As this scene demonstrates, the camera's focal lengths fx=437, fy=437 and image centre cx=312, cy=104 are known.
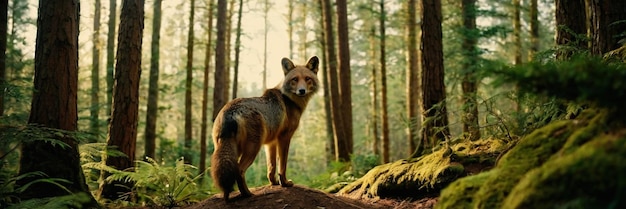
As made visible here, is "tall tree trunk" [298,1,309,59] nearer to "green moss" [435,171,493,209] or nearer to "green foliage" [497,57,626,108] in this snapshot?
"green moss" [435,171,493,209]

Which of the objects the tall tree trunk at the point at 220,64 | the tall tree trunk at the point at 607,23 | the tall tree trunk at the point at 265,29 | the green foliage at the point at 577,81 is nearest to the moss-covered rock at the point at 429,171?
the tall tree trunk at the point at 607,23

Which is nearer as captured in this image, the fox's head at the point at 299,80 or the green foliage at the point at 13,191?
the green foliage at the point at 13,191

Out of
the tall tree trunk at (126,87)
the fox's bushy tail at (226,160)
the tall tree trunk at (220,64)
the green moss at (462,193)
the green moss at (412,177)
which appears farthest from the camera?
the tall tree trunk at (220,64)

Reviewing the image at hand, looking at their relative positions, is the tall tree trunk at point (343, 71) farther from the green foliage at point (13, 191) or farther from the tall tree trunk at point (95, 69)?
the green foliage at point (13, 191)

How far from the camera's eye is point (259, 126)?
252 inches

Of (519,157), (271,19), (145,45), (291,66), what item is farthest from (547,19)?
(145,45)

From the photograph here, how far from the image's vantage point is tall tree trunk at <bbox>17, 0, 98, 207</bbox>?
6.43 meters

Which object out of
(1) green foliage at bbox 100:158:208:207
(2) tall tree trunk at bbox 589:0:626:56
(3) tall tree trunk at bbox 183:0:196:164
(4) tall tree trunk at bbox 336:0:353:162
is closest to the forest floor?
(1) green foliage at bbox 100:158:208:207

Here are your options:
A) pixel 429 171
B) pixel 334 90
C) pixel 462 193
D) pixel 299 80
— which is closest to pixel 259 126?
pixel 299 80

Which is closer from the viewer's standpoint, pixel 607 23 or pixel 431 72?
pixel 607 23

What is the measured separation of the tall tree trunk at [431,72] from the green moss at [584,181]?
616 cm

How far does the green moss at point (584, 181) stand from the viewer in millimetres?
2098

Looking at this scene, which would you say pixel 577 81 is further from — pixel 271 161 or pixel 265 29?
pixel 265 29

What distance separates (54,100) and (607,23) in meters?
8.09
